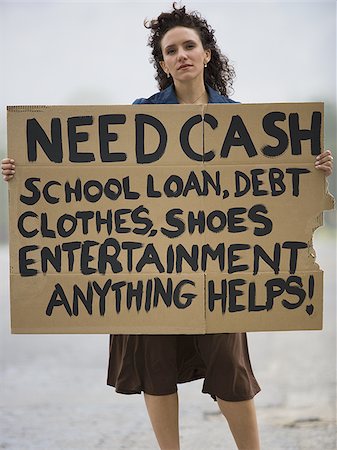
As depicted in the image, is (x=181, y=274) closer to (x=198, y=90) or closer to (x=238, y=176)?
(x=238, y=176)

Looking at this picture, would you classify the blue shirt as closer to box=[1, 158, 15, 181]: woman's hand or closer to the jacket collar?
the jacket collar

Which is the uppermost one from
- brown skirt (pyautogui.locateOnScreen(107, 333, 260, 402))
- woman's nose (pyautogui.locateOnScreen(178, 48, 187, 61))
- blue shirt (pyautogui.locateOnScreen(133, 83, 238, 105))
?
woman's nose (pyautogui.locateOnScreen(178, 48, 187, 61))

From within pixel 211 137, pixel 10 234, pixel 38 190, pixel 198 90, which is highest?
pixel 198 90

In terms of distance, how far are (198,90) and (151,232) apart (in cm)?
40

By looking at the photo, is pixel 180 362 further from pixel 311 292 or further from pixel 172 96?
pixel 172 96

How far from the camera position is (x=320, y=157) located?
1.70m

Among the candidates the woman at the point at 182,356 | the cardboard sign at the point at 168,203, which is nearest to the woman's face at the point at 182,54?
the woman at the point at 182,356

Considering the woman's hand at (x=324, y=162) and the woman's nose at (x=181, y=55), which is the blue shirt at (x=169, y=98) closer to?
the woman's nose at (x=181, y=55)

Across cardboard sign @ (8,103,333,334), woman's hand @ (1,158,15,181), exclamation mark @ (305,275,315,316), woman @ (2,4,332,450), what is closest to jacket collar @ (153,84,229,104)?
woman @ (2,4,332,450)

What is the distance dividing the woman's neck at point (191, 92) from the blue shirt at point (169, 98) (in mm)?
15

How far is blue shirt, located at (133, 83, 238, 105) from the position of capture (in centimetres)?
184

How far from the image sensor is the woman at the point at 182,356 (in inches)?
71.4

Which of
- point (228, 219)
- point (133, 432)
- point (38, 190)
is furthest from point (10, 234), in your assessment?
point (133, 432)

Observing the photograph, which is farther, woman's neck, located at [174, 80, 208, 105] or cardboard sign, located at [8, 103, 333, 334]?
woman's neck, located at [174, 80, 208, 105]
